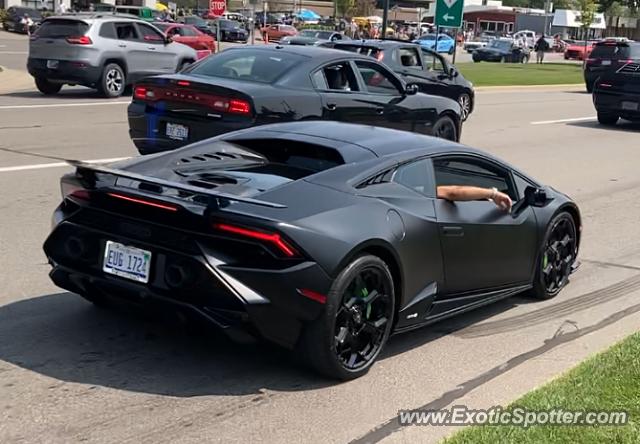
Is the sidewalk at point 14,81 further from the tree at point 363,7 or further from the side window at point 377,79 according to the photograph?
the tree at point 363,7

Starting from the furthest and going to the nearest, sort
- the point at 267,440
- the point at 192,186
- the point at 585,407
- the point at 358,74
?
the point at 358,74, the point at 192,186, the point at 585,407, the point at 267,440

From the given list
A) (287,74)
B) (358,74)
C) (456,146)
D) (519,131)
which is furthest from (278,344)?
(519,131)

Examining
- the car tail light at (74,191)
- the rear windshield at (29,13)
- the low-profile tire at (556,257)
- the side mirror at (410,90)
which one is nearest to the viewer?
the car tail light at (74,191)

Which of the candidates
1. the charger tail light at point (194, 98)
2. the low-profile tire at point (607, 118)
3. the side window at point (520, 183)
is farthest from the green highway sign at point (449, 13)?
the side window at point (520, 183)

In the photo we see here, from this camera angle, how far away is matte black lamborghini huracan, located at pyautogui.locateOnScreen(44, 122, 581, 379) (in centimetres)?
472

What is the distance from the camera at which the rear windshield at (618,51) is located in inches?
1220

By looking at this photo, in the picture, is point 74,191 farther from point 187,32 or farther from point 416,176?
point 187,32

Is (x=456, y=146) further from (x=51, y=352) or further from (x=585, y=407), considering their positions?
(x=51, y=352)

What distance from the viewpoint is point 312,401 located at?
15.9 feet

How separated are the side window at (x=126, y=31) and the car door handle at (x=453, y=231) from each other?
16453 mm

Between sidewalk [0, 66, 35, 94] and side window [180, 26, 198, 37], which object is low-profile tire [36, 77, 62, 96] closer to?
sidewalk [0, 66, 35, 94]

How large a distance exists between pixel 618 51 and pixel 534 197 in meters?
26.7

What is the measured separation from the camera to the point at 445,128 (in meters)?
13.6

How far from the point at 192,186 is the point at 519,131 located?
15083mm
